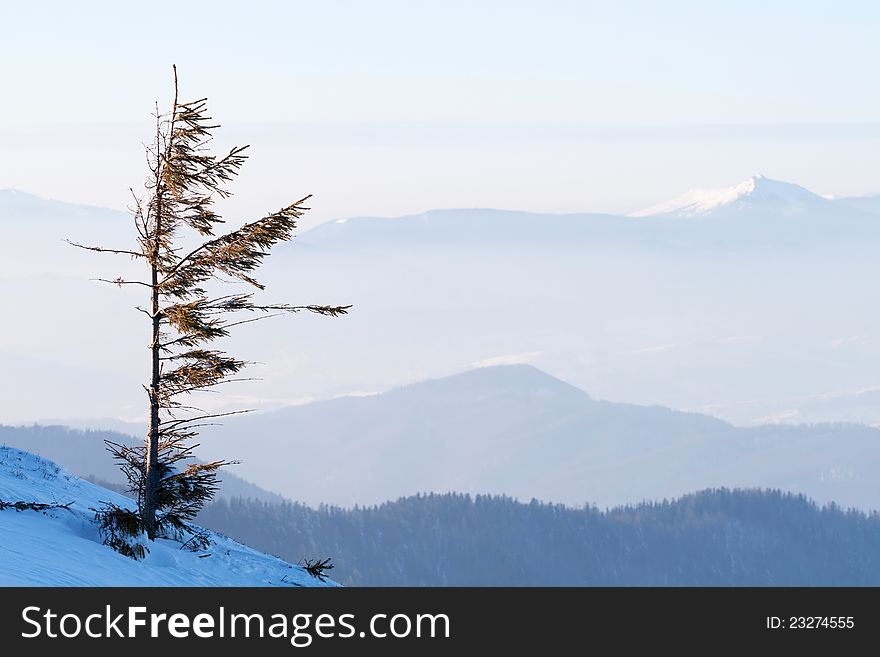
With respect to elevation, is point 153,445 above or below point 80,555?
above

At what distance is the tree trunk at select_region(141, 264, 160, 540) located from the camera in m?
23.7

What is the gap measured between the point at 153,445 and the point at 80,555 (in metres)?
4.44

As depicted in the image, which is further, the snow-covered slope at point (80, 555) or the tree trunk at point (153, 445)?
the tree trunk at point (153, 445)

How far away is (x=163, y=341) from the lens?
23.9 meters

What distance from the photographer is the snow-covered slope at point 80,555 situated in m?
18.1

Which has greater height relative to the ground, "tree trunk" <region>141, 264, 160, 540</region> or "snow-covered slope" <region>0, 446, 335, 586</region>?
"tree trunk" <region>141, 264, 160, 540</region>

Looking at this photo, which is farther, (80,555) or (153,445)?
(153,445)

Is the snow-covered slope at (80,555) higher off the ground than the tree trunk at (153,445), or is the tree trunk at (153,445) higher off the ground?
the tree trunk at (153,445)

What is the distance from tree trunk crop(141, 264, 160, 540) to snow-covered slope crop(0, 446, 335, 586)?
0.63 metres

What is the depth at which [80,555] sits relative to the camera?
1977 cm

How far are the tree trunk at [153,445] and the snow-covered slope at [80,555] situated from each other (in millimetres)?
633
